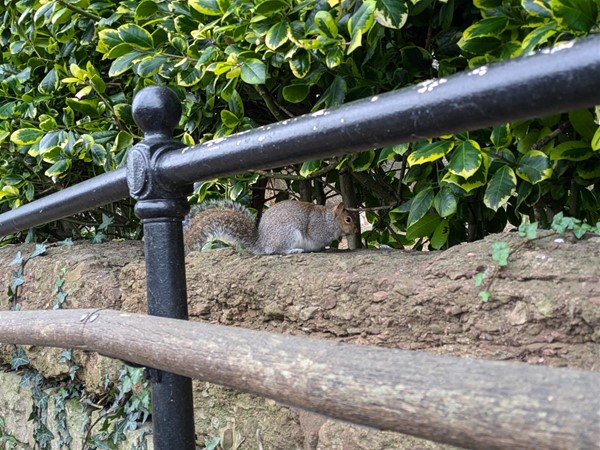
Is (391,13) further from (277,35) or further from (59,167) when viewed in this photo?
(59,167)

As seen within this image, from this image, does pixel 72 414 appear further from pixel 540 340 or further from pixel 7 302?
pixel 540 340

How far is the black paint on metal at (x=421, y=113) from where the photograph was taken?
510 millimetres

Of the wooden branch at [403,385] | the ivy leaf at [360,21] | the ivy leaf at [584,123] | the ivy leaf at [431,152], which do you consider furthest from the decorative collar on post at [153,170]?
the ivy leaf at [584,123]

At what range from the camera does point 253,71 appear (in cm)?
152

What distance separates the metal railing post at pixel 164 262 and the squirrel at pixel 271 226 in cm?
106

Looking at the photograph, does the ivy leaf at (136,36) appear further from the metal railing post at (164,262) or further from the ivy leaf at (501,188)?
the ivy leaf at (501,188)

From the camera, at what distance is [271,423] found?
1.49 m

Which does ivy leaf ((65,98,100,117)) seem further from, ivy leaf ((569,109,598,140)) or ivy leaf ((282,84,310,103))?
ivy leaf ((569,109,598,140))

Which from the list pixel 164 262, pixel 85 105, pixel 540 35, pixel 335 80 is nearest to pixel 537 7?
pixel 540 35

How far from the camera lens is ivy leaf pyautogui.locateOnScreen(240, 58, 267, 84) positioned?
1504mm

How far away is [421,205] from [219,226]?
2.62 feet

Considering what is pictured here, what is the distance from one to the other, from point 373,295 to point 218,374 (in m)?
0.63

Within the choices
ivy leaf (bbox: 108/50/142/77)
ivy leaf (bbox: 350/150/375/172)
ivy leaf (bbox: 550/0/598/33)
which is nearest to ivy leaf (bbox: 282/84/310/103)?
ivy leaf (bbox: 350/150/375/172)

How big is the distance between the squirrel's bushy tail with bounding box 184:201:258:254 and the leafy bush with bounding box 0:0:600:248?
0.23ft
